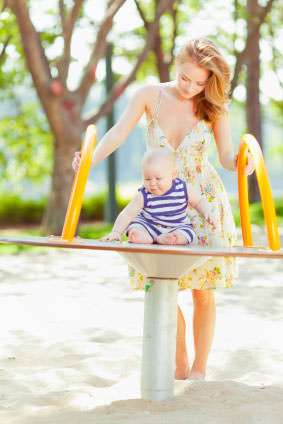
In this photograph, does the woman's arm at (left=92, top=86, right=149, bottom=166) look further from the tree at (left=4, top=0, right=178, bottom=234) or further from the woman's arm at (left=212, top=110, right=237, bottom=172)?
the tree at (left=4, top=0, right=178, bottom=234)

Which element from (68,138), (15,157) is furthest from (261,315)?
(15,157)

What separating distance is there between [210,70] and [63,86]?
7.83 meters

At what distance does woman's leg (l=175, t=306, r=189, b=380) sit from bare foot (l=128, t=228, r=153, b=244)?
0.79 m

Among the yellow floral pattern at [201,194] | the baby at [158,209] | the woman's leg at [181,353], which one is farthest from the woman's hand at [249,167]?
the woman's leg at [181,353]

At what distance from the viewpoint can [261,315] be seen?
4941mm

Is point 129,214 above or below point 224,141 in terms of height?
below

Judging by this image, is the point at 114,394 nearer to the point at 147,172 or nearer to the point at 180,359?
the point at 180,359

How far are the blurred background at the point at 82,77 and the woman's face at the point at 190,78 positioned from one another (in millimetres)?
6734

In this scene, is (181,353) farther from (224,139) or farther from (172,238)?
(224,139)

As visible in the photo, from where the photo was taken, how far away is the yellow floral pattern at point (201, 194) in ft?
10.1

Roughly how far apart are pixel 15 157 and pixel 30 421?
14074 millimetres

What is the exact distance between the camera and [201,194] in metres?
3.11

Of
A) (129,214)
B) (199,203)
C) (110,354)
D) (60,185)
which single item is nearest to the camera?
(129,214)

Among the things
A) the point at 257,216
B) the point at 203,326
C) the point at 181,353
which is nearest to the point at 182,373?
the point at 181,353
